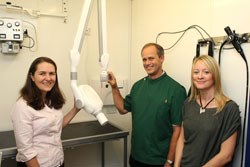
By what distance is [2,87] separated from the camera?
2.29 m

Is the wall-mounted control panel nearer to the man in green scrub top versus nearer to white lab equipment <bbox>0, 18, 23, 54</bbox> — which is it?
white lab equipment <bbox>0, 18, 23, 54</bbox>

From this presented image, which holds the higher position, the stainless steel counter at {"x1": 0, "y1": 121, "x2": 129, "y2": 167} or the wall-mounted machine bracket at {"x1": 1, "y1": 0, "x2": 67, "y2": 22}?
the wall-mounted machine bracket at {"x1": 1, "y1": 0, "x2": 67, "y2": 22}

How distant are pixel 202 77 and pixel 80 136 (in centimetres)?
115

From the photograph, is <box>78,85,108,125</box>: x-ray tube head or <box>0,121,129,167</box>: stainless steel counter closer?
<box>78,85,108,125</box>: x-ray tube head

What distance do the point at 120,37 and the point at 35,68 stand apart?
1420mm

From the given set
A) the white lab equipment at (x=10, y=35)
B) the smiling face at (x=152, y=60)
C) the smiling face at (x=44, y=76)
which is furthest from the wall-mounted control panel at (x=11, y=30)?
the smiling face at (x=152, y=60)

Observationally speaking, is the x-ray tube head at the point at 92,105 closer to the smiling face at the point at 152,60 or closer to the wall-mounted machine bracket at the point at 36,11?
the smiling face at the point at 152,60

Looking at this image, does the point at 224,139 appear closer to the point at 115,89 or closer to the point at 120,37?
the point at 115,89

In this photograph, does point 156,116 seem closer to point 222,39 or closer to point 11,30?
point 222,39

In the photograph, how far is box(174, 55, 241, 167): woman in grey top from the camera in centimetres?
143

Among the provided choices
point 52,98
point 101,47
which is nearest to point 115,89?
point 52,98

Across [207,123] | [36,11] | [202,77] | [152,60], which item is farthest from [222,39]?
[36,11]

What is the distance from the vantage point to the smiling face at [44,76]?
163 centimetres

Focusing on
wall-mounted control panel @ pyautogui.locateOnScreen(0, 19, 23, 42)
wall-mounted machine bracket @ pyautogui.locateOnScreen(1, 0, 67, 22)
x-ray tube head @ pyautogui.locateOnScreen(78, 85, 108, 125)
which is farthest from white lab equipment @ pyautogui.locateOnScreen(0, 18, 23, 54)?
x-ray tube head @ pyautogui.locateOnScreen(78, 85, 108, 125)
